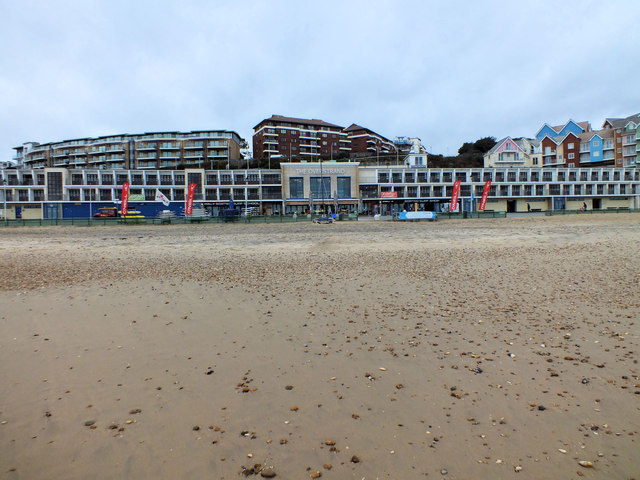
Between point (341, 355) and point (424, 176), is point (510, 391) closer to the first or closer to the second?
point (341, 355)

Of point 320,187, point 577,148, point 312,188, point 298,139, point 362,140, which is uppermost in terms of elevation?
point 362,140

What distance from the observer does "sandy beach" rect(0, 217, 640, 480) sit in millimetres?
3365

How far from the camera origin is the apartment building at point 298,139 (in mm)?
115812

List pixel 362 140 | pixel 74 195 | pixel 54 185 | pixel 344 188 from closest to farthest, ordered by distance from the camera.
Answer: pixel 54 185
pixel 74 195
pixel 344 188
pixel 362 140

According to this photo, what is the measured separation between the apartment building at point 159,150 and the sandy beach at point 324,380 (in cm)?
9968

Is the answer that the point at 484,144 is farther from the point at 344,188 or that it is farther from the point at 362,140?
the point at 344,188

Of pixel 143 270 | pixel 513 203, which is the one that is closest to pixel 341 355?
pixel 143 270

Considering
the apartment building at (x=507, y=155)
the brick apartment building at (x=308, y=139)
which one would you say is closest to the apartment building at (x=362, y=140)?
the brick apartment building at (x=308, y=139)

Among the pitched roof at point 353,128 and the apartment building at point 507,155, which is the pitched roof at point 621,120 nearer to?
the apartment building at point 507,155

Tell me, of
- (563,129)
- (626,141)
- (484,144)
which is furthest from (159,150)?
(626,141)

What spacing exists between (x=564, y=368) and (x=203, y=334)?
5.20 meters

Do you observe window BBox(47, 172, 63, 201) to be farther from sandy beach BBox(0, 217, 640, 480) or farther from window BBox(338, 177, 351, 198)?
sandy beach BBox(0, 217, 640, 480)

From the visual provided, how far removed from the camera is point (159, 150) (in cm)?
10919

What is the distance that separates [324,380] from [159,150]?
11677cm
